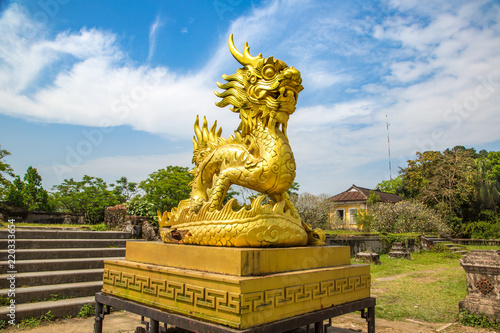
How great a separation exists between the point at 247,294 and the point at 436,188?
2297cm

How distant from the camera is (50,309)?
4223mm

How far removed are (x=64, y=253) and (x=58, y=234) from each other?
2.41 feet

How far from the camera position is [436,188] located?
2133 centimetres

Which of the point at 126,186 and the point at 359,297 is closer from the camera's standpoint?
the point at 359,297

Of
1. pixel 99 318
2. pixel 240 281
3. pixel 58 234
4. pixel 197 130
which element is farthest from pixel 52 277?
pixel 240 281

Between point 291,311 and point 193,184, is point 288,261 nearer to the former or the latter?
point 291,311

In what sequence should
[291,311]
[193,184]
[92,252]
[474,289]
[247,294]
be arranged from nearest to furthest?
[247,294], [291,311], [193,184], [474,289], [92,252]

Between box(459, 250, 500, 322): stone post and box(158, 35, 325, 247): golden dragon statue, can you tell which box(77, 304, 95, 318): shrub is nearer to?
box(158, 35, 325, 247): golden dragon statue

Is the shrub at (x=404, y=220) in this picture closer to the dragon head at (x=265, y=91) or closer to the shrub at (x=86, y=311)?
the shrub at (x=86, y=311)

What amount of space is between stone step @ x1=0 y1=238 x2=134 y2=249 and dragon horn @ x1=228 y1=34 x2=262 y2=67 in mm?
4061

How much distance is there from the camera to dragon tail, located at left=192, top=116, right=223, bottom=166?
3.37 m

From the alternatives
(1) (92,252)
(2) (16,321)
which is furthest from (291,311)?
(1) (92,252)

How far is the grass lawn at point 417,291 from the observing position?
4887 millimetres

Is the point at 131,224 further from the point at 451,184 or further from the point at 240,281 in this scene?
the point at 451,184
